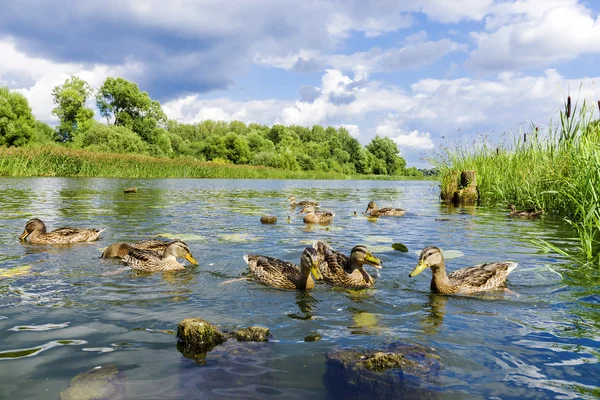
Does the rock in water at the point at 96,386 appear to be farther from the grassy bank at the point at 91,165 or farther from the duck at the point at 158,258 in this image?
the grassy bank at the point at 91,165

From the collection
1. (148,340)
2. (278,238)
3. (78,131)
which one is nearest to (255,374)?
(148,340)

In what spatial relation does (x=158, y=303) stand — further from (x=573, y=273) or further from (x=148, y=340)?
(x=573, y=273)

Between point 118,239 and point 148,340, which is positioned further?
point 118,239

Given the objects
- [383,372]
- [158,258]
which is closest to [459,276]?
[383,372]

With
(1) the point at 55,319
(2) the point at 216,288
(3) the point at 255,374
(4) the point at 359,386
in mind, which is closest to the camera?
(4) the point at 359,386

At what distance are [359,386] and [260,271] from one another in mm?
4164

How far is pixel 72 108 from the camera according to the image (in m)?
90.6

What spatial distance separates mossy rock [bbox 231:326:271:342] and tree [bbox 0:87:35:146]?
83534 millimetres

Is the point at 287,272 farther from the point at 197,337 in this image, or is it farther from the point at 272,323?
the point at 197,337

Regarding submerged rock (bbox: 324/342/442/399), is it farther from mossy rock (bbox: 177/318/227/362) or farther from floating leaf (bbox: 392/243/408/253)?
floating leaf (bbox: 392/243/408/253)

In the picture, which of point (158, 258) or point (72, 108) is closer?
point (158, 258)

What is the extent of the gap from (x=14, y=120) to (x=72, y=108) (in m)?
15.7

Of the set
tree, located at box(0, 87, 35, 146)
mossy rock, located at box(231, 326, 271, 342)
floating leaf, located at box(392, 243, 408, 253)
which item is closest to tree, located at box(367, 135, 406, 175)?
tree, located at box(0, 87, 35, 146)

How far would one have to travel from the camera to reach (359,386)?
382 centimetres
